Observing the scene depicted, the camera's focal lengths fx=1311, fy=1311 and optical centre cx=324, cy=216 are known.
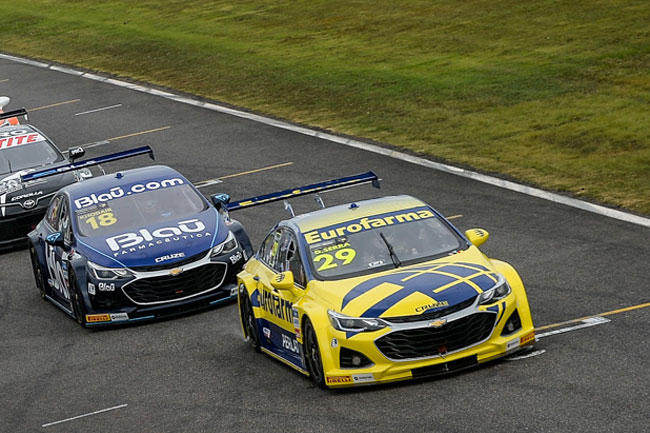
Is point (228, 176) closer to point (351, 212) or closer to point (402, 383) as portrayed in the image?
point (351, 212)

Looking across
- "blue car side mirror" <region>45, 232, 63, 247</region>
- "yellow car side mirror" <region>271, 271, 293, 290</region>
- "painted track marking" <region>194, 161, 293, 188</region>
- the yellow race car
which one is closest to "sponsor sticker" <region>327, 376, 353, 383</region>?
the yellow race car

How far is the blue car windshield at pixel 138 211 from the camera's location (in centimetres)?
1603

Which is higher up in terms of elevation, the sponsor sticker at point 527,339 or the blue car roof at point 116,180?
the blue car roof at point 116,180

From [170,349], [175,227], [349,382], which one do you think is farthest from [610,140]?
[349,382]

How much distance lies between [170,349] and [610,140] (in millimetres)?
12002

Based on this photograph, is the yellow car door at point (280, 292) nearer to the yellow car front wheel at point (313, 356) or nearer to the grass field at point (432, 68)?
the yellow car front wheel at point (313, 356)

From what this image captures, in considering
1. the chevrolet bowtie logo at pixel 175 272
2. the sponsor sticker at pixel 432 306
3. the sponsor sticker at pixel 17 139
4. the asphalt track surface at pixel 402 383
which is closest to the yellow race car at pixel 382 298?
the sponsor sticker at pixel 432 306

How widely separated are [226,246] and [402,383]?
4795mm

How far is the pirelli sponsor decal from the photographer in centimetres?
1237

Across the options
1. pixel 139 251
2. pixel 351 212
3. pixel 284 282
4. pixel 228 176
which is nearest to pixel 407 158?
pixel 228 176

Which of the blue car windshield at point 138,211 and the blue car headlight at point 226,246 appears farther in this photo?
the blue car windshield at point 138,211

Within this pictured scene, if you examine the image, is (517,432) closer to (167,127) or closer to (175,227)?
(175,227)

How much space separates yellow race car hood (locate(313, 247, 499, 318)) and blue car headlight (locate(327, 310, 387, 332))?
47 mm

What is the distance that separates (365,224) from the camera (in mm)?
12445
